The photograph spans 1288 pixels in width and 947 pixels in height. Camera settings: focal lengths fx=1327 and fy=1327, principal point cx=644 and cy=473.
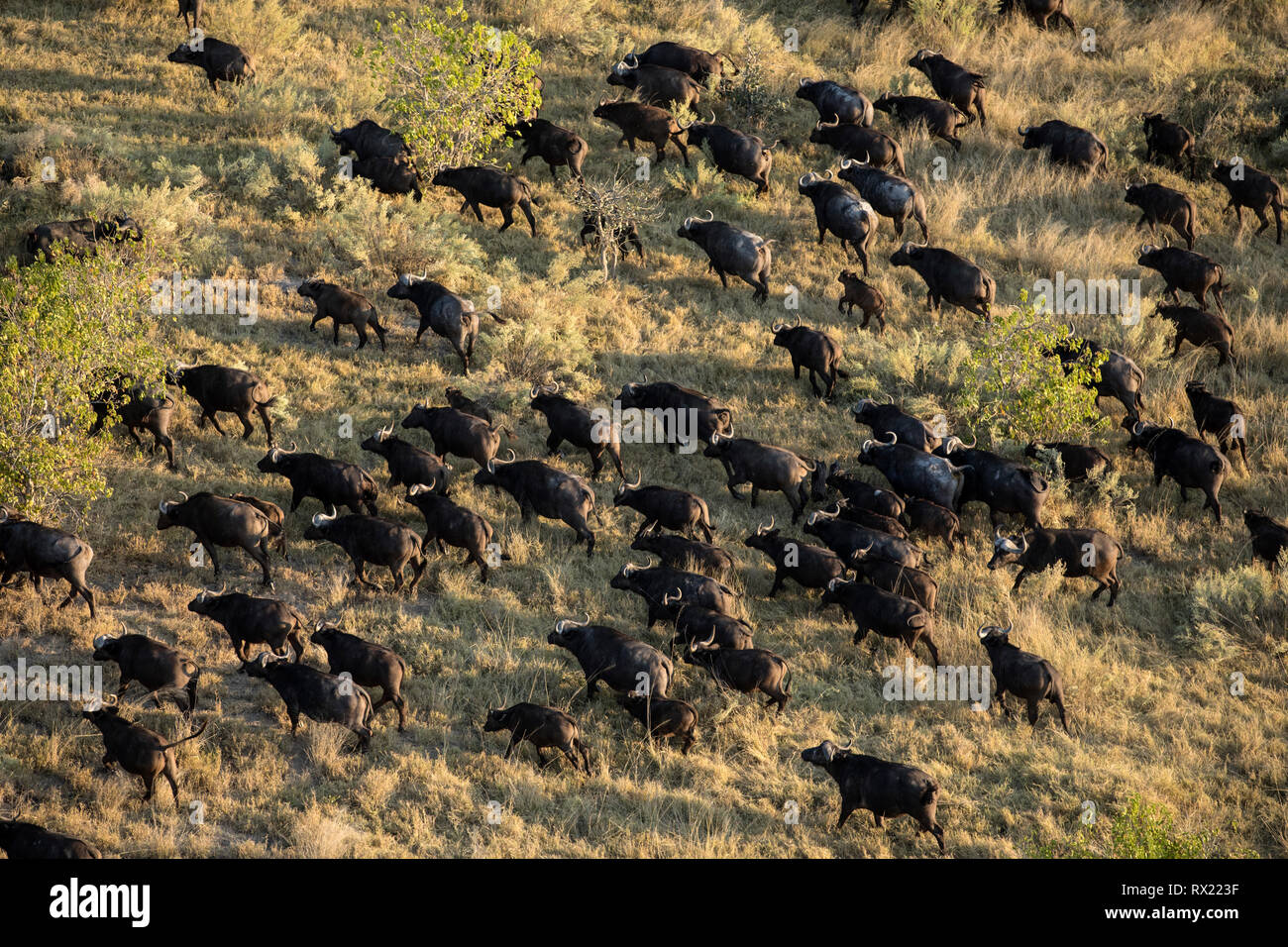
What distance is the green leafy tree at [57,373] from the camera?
13758 millimetres

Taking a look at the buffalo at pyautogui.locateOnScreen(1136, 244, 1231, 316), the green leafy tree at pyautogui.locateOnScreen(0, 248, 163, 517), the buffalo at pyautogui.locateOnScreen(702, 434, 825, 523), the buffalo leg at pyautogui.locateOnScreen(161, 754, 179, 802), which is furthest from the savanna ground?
the green leafy tree at pyautogui.locateOnScreen(0, 248, 163, 517)

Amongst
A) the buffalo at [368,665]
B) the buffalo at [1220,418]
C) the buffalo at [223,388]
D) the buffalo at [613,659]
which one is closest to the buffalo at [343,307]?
the buffalo at [223,388]

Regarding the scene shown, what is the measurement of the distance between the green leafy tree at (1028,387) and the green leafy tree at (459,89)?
8.21 meters

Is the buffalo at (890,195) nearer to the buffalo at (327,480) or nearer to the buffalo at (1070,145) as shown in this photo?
the buffalo at (1070,145)

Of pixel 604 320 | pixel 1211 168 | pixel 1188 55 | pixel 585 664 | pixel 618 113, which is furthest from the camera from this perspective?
pixel 1188 55

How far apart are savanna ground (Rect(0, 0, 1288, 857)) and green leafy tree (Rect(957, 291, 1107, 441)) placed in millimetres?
706

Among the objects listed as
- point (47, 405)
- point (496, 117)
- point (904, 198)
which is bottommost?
point (47, 405)

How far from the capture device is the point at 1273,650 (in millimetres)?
14570

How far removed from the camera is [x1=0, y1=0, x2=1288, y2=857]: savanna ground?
11852 millimetres

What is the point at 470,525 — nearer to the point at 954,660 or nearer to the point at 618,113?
the point at 954,660

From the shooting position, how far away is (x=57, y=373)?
46.7 feet

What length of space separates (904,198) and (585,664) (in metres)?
11.5

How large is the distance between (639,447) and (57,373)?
22.9ft

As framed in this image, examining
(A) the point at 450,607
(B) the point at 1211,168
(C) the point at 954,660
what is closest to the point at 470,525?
(A) the point at 450,607
